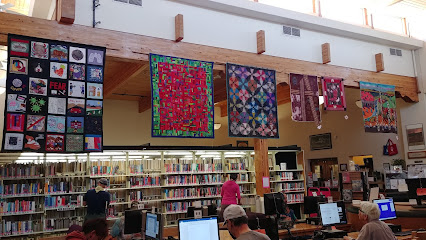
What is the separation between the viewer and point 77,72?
622 centimetres

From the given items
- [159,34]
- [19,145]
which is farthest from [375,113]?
[19,145]

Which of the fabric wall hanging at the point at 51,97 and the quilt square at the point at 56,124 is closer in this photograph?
the fabric wall hanging at the point at 51,97

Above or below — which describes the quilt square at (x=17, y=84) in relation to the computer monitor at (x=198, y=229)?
above

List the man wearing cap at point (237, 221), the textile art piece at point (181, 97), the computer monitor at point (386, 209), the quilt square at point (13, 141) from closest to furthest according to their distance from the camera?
the man wearing cap at point (237, 221)
the quilt square at point (13, 141)
the computer monitor at point (386, 209)
the textile art piece at point (181, 97)

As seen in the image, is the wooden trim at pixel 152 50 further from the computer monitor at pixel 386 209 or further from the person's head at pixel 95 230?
the person's head at pixel 95 230

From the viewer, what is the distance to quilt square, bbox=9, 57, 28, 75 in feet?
18.6

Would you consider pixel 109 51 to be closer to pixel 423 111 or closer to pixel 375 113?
pixel 375 113

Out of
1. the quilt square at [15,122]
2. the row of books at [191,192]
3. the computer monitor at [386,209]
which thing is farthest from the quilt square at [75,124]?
the computer monitor at [386,209]

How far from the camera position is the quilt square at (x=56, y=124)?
19.2ft

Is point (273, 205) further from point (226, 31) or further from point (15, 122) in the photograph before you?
point (15, 122)

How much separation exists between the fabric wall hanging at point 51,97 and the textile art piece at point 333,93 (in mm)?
5195

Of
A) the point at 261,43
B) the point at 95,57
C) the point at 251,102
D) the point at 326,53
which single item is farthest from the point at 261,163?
the point at 95,57

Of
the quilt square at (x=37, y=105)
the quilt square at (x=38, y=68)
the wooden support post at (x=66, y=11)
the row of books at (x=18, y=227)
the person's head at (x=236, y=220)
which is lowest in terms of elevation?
the row of books at (x=18, y=227)

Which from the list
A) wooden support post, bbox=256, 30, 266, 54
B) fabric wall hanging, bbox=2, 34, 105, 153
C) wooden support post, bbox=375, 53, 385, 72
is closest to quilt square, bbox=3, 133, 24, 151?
fabric wall hanging, bbox=2, 34, 105, 153
